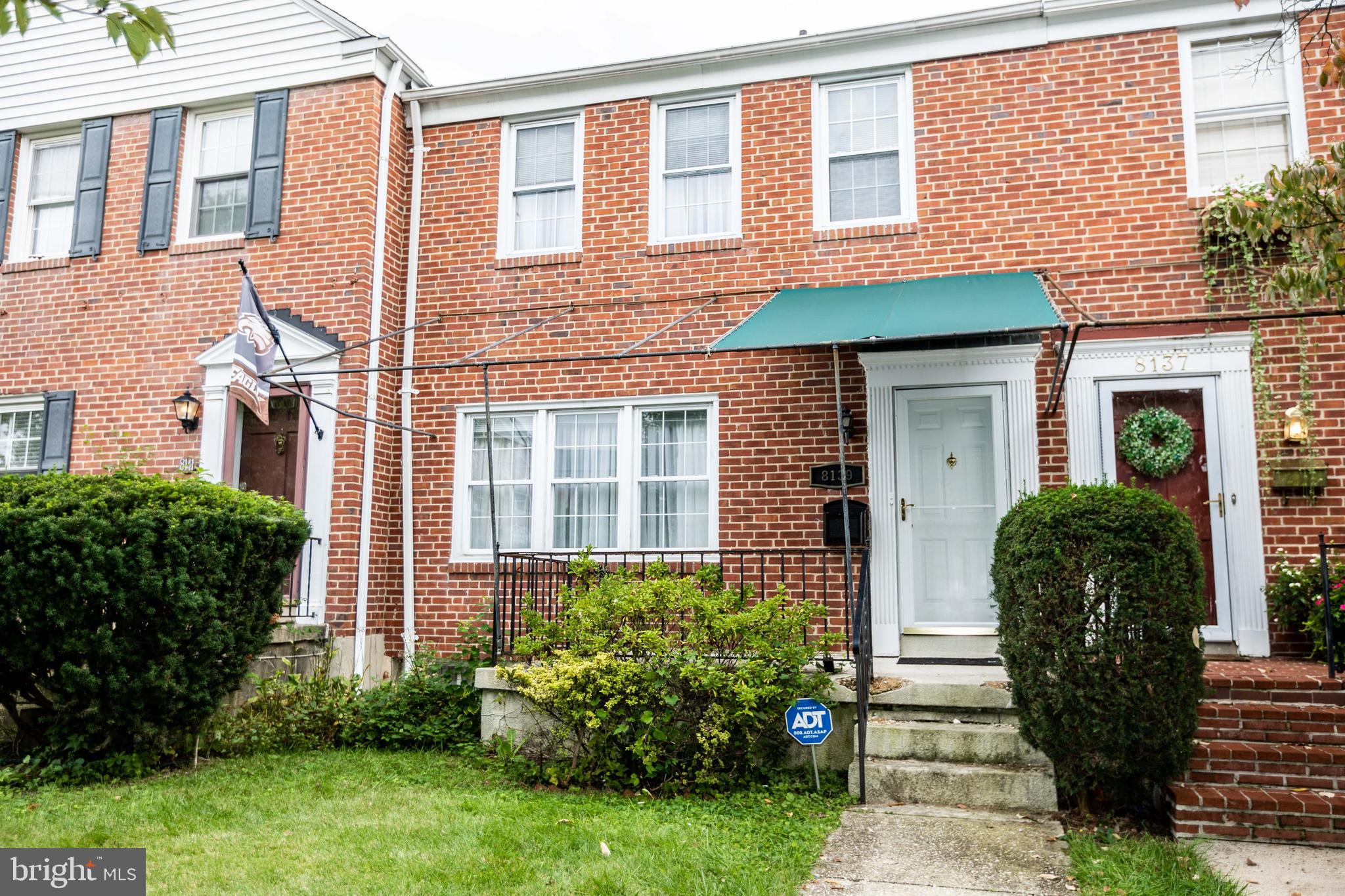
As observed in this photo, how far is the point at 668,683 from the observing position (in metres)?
6.02

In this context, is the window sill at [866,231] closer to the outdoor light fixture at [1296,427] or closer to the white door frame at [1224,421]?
the white door frame at [1224,421]

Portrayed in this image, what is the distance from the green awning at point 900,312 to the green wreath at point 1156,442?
1.24 m

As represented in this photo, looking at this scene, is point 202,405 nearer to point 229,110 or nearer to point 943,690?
point 229,110

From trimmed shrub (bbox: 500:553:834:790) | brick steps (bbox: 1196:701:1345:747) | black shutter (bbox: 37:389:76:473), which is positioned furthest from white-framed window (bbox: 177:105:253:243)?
brick steps (bbox: 1196:701:1345:747)

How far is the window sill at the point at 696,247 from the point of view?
8648 millimetres

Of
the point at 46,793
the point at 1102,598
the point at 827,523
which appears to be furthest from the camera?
the point at 827,523

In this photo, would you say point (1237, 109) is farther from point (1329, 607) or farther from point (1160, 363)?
point (1329, 607)

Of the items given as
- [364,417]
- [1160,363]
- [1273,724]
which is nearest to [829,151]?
[1160,363]

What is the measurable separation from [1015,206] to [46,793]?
792 centimetres

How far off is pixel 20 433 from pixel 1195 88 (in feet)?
36.8

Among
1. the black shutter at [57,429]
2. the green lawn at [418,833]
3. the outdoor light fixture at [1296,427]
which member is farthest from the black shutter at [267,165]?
the outdoor light fixture at [1296,427]

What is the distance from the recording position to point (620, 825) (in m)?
5.12

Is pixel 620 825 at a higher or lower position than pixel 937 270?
lower

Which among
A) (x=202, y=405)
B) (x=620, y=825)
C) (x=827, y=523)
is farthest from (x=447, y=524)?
(x=620, y=825)
